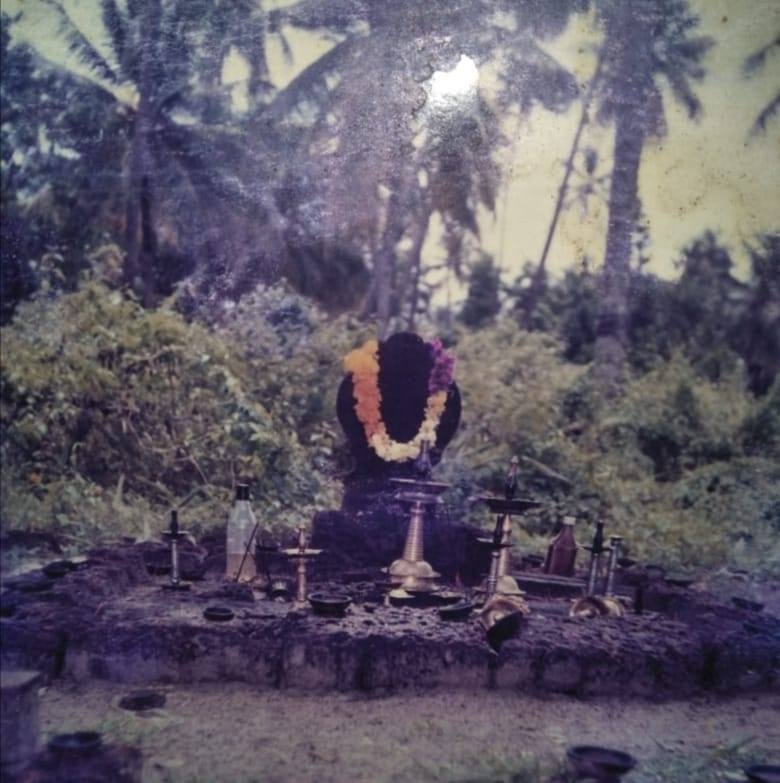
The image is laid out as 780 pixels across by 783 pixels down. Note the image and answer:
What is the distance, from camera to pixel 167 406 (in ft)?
24.7

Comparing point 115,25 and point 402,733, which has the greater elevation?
point 115,25

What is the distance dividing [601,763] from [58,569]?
11.1 feet

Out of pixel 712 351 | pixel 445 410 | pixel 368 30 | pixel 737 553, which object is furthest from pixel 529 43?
pixel 712 351

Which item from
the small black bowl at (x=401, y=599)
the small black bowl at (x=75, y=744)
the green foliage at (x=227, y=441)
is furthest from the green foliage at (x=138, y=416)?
the small black bowl at (x=75, y=744)

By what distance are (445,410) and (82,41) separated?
3.35m

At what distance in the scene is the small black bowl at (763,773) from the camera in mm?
3225

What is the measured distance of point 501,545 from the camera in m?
4.48

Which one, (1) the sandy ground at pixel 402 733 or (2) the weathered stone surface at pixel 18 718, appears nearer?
(2) the weathered stone surface at pixel 18 718

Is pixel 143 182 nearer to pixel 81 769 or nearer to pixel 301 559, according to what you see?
pixel 301 559

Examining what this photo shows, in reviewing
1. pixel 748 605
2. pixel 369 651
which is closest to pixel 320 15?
pixel 369 651

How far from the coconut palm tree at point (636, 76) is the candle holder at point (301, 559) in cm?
281

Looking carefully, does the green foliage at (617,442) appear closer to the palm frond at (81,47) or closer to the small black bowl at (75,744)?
the palm frond at (81,47)

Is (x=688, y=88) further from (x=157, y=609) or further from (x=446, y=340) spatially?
(x=446, y=340)

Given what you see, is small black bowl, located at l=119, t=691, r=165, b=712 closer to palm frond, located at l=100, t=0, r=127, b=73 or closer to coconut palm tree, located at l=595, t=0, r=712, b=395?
palm frond, located at l=100, t=0, r=127, b=73
